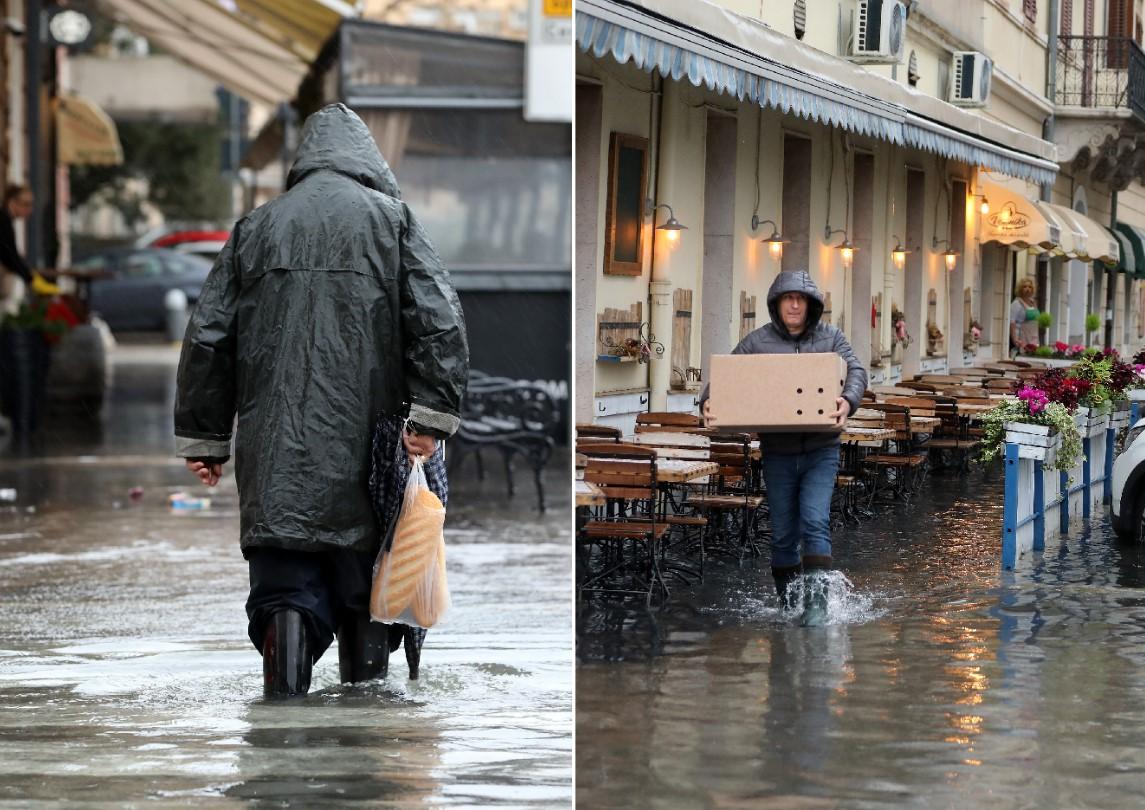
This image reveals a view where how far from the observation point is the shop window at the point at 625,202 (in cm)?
500

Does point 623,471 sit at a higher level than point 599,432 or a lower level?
lower

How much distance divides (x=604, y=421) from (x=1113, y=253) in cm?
143

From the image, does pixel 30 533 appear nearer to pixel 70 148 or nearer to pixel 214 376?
pixel 214 376

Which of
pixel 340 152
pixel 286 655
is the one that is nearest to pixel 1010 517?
pixel 286 655

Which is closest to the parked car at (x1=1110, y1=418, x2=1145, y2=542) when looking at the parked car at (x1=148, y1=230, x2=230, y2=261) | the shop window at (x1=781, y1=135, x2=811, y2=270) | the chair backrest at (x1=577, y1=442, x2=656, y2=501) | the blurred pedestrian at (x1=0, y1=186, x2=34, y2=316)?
the shop window at (x1=781, y1=135, x2=811, y2=270)

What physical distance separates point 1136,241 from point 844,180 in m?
0.75

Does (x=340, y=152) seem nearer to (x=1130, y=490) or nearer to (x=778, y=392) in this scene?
(x=778, y=392)

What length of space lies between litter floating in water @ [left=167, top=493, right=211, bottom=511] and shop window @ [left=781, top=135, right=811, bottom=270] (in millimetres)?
8881

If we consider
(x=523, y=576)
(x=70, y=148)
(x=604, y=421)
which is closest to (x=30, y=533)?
(x=523, y=576)

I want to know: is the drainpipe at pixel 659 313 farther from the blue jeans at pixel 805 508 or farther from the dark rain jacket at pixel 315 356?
the dark rain jacket at pixel 315 356

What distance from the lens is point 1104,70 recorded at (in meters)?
5.30

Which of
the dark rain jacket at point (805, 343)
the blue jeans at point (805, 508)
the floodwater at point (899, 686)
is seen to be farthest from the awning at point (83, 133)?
the floodwater at point (899, 686)

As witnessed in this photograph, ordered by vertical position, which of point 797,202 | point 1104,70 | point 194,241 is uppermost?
point 194,241

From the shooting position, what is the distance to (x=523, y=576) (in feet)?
34.9
